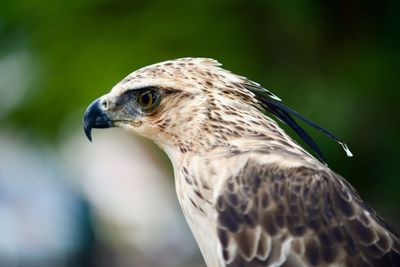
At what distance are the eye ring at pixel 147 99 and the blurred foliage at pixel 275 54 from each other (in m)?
3.67

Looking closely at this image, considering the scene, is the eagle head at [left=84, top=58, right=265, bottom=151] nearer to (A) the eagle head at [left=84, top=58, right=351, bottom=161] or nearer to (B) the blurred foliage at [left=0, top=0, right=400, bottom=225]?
(A) the eagle head at [left=84, top=58, right=351, bottom=161]

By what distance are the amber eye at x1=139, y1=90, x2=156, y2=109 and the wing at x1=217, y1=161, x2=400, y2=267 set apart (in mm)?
733

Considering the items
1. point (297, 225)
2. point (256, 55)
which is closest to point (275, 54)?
point (256, 55)

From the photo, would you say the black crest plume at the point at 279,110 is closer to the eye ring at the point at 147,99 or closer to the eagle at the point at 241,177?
the eagle at the point at 241,177

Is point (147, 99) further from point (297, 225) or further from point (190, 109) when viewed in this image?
point (297, 225)

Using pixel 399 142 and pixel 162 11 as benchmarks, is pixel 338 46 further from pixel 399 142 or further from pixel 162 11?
pixel 162 11

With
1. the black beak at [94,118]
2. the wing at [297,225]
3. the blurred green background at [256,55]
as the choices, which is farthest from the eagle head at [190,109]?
the blurred green background at [256,55]

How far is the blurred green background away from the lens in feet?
28.3

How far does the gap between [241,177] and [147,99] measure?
2.43 feet

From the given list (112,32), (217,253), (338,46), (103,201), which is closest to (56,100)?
(112,32)

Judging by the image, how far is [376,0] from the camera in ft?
28.8

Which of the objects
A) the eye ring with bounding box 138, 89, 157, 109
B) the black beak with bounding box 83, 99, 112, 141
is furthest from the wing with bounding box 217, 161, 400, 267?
the black beak with bounding box 83, 99, 112, 141

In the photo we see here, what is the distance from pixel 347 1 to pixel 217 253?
4953mm

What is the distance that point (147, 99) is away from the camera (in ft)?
15.7
